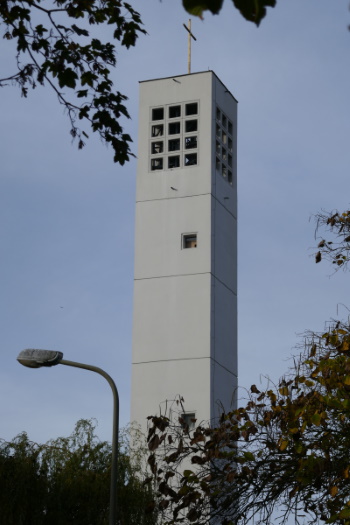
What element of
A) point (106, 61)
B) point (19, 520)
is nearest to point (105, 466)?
point (19, 520)

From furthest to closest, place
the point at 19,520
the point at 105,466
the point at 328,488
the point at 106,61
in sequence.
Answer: the point at 105,466
the point at 19,520
the point at 328,488
the point at 106,61

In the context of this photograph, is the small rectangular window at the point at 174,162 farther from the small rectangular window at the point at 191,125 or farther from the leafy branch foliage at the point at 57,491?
the leafy branch foliage at the point at 57,491

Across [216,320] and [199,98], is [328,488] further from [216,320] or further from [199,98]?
[199,98]

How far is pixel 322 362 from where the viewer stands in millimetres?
12445

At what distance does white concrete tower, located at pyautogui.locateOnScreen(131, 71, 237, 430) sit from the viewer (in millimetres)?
47312

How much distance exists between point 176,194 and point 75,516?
27.1 meters

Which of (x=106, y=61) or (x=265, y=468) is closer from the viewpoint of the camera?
(x=106, y=61)

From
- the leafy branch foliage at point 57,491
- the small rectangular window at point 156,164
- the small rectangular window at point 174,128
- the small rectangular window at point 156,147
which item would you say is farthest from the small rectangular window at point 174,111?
the leafy branch foliage at point 57,491

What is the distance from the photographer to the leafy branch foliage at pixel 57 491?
23.8 meters

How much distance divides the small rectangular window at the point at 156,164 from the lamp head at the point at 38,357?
3447cm

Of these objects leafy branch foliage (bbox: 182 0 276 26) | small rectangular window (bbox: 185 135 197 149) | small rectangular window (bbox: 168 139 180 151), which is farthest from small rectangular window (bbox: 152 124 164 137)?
leafy branch foliage (bbox: 182 0 276 26)

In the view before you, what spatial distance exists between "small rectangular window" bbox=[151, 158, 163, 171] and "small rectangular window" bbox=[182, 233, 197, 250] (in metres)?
3.87

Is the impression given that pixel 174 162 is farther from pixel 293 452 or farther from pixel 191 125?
pixel 293 452

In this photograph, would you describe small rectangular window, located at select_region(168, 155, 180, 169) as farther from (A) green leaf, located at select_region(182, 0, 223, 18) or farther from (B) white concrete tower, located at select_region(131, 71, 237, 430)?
(A) green leaf, located at select_region(182, 0, 223, 18)
